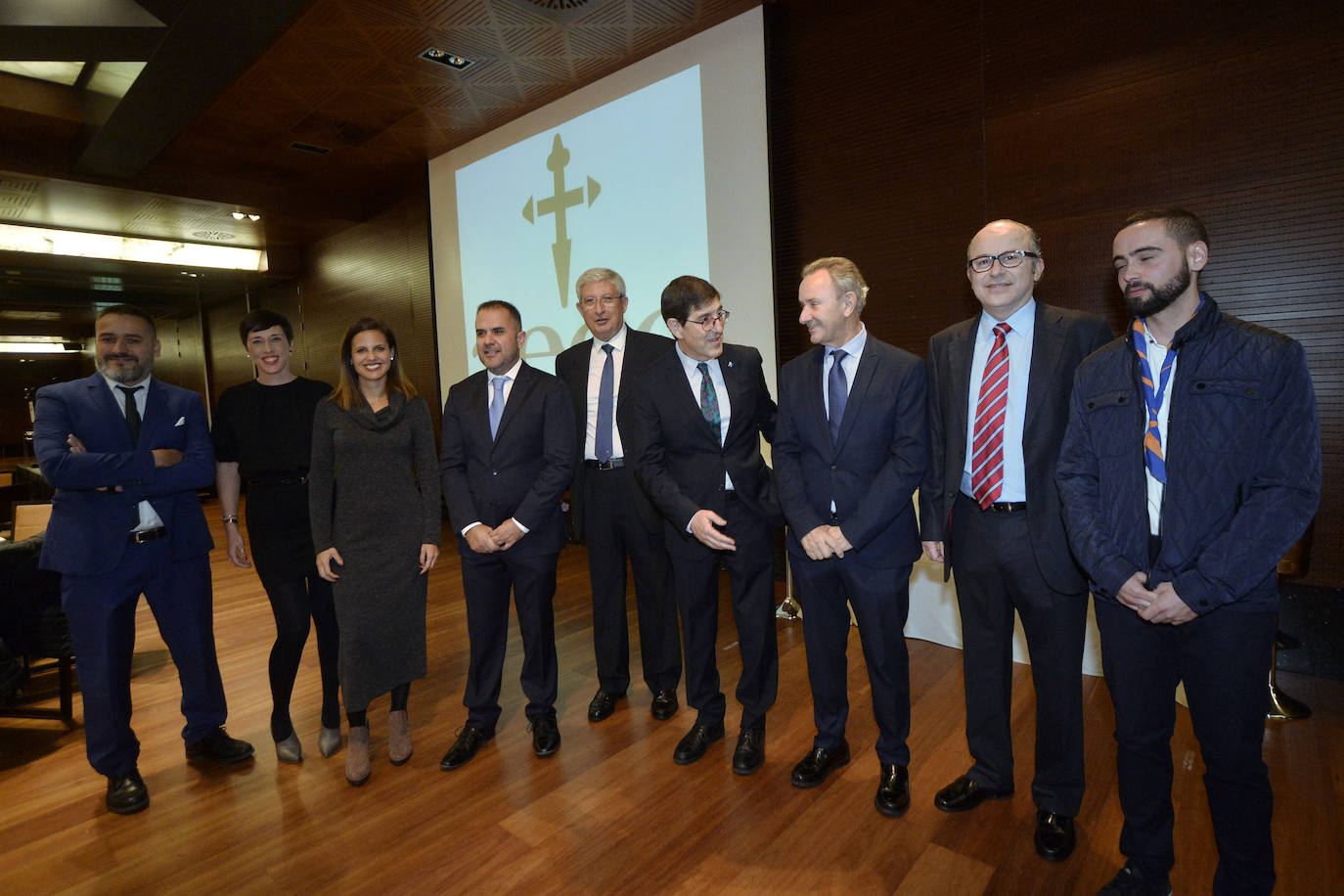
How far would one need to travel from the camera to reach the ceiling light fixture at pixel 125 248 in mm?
7492

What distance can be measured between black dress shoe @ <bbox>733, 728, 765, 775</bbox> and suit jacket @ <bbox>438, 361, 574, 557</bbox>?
99 cm

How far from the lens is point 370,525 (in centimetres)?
251

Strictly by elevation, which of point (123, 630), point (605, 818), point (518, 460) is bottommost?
point (605, 818)

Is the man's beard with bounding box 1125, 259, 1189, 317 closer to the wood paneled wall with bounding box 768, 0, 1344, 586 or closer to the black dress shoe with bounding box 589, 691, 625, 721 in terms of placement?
the wood paneled wall with bounding box 768, 0, 1344, 586

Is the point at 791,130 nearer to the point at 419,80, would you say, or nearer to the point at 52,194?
the point at 419,80

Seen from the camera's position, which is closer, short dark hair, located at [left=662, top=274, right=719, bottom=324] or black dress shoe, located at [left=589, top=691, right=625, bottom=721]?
short dark hair, located at [left=662, top=274, right=719, bottom=324]

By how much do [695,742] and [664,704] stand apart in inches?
15.8

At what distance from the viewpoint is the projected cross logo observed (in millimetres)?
5480

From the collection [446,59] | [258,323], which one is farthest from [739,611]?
[446,59]

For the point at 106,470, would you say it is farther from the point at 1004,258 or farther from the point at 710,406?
the point at 1004,258

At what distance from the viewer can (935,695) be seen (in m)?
2.99

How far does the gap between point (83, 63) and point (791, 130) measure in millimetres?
5595

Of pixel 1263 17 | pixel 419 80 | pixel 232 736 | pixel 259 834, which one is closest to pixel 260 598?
pixel 232 736

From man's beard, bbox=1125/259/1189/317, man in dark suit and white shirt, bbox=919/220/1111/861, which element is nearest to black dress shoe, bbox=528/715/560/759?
man in dark suit and white shirt, bbox=919/220/1111/861
